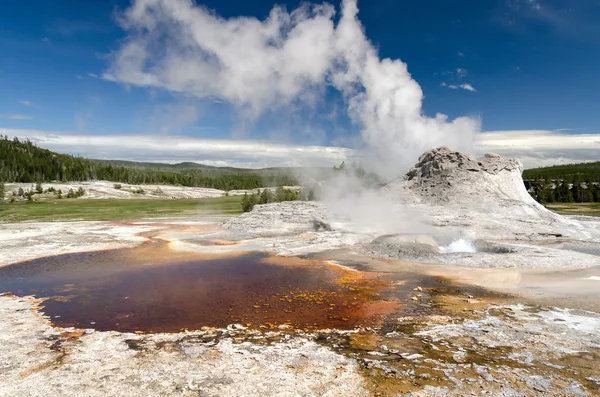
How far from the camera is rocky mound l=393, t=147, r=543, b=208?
31.2 metres

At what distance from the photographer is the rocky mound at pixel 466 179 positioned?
31.2m

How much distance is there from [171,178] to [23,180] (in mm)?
49699

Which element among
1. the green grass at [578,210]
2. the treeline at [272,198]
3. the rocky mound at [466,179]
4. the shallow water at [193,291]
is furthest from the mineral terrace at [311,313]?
the green grass at [578,210]

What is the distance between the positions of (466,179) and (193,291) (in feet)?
86.8

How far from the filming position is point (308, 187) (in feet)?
182

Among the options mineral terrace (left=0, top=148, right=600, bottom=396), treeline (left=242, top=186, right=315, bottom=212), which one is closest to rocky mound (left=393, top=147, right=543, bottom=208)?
mineral terrace (left=0, top=148, right=600, bottom=396)

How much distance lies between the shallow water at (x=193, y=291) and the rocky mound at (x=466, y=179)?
57.1 feet

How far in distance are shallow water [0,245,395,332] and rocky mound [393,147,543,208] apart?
17418 millimetres

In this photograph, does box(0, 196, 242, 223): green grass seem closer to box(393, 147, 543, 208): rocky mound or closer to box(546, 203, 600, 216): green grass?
box(393, 147, 543, 208): rocky mound

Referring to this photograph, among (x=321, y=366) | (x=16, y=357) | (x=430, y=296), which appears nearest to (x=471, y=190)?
(x=430, y=296)

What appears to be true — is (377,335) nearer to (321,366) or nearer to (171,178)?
(321,366)

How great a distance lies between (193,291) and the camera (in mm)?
14547

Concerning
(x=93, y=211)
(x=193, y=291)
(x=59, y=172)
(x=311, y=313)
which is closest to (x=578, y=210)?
(x=311, y=313)

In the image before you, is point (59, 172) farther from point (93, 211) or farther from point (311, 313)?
point (311, 313)
